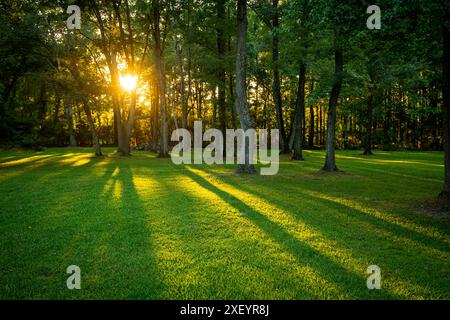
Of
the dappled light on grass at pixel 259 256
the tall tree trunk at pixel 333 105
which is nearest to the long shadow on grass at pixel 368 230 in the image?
the dappled light on grass at pixel 259 256

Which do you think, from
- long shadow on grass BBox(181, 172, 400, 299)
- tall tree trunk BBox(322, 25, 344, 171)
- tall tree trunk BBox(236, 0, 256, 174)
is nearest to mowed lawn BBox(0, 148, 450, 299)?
long shadow on grass BBox(181, 172, 400, 299)

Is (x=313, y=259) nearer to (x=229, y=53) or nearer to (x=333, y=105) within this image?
(x=333, y=105)

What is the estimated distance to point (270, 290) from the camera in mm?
4039

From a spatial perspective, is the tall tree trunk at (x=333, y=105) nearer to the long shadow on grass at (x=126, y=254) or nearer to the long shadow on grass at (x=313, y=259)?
the long shadow on grass at (x=313, y=259)

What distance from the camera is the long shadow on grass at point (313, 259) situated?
4168 millimetres

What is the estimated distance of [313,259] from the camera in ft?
16.6

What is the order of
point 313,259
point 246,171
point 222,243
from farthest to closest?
point 246,171 < point 222,243 < point 313,259

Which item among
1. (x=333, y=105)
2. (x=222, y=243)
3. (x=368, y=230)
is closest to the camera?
(x=222, y=243)

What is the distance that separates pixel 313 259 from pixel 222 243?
1.71 metres

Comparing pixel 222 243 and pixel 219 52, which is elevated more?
pixel 219 52

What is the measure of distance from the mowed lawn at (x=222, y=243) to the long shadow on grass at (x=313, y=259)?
0.8 inches
